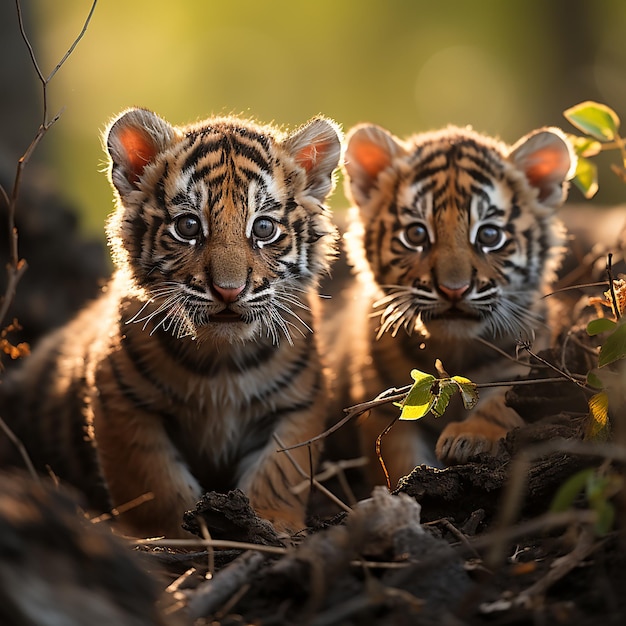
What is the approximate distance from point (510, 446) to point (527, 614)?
121 centimetres

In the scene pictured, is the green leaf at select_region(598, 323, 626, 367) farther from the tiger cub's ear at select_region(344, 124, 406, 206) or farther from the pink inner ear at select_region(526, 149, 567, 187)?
the tiger cub's ear at select_region(344, 124, 406, 206)

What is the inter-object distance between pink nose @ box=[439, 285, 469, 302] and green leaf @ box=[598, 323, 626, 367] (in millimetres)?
1212

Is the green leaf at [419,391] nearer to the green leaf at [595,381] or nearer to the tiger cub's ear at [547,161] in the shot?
the green leaf at [595,381]

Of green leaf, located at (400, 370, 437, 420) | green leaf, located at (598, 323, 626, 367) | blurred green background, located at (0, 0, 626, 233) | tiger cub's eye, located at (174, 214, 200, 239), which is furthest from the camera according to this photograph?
blurred green background, located at (0, 0, 626, 233)

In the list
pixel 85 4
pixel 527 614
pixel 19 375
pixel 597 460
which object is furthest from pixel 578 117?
pixel 85 4

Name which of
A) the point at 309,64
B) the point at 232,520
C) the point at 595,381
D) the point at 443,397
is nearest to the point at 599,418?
the point at 595,381

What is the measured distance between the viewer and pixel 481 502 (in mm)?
2854

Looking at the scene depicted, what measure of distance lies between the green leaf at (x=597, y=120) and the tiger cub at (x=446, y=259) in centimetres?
60

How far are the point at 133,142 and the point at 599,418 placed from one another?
86.7 inches

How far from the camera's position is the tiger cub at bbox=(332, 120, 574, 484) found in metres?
3.89

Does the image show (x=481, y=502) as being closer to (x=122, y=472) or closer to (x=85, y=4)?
(x=122, y=472)

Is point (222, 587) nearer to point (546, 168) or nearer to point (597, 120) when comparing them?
point (597, 120)

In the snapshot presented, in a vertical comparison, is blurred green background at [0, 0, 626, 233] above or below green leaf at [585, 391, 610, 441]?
above

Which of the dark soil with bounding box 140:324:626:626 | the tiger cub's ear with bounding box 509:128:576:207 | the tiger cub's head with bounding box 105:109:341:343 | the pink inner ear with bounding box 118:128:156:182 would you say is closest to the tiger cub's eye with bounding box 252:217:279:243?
the tiger cub's head with bounding box 105:109:341:343
